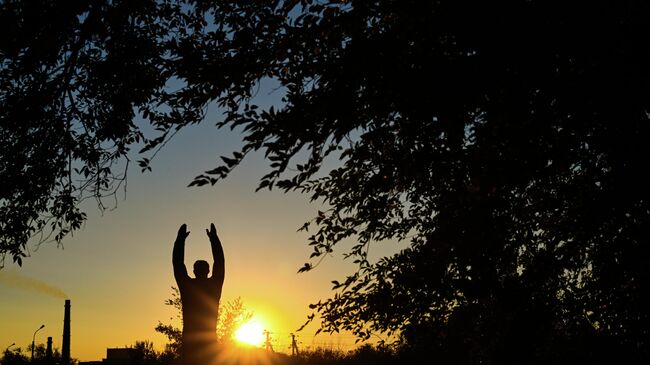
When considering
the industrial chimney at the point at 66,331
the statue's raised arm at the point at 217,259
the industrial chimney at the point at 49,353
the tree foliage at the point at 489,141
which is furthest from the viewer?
the industrial chimney at the point at 49,353

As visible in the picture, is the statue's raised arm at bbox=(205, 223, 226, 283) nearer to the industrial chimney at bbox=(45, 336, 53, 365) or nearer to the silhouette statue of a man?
the silhouette statue of a man

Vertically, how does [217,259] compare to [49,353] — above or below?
below

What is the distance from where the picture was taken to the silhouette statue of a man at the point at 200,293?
5.74 metres

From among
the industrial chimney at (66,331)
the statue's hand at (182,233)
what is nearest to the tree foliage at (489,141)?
the statue's hand at (182,233)

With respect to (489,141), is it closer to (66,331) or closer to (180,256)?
(180,256)

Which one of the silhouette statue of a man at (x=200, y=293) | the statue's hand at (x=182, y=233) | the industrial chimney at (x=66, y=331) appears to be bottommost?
the silhouette statue of a man at (x=200, y=293)

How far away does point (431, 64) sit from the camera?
16.3 ft

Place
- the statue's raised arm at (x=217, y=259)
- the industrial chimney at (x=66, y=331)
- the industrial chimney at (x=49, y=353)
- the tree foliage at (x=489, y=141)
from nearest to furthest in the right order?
the tree foliage at (x=489, y=141) < the statue's raised arm at (x=217, y=259) < the industrial chimney at (x=66, y=331) < the industrial chimney at (x=49, y=353)

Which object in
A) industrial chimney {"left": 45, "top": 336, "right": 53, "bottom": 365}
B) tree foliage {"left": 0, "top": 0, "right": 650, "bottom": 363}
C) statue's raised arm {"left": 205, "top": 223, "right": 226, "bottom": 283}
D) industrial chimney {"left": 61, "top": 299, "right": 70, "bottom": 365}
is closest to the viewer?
tree foliage {"left": 0, "top": 0, "right": 650, "bottom": 363}

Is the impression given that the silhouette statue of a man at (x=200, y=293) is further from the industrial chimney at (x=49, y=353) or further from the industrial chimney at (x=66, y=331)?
the industrial chimney at (x=49, y=353)

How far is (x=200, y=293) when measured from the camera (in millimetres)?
5984

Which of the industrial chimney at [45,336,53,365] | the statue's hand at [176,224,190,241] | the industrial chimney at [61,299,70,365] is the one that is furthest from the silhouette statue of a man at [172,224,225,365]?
the industrial chimney at [45,336,53,365]

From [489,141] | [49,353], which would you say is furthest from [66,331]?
[489,141]

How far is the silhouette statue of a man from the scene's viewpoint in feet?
18.8
